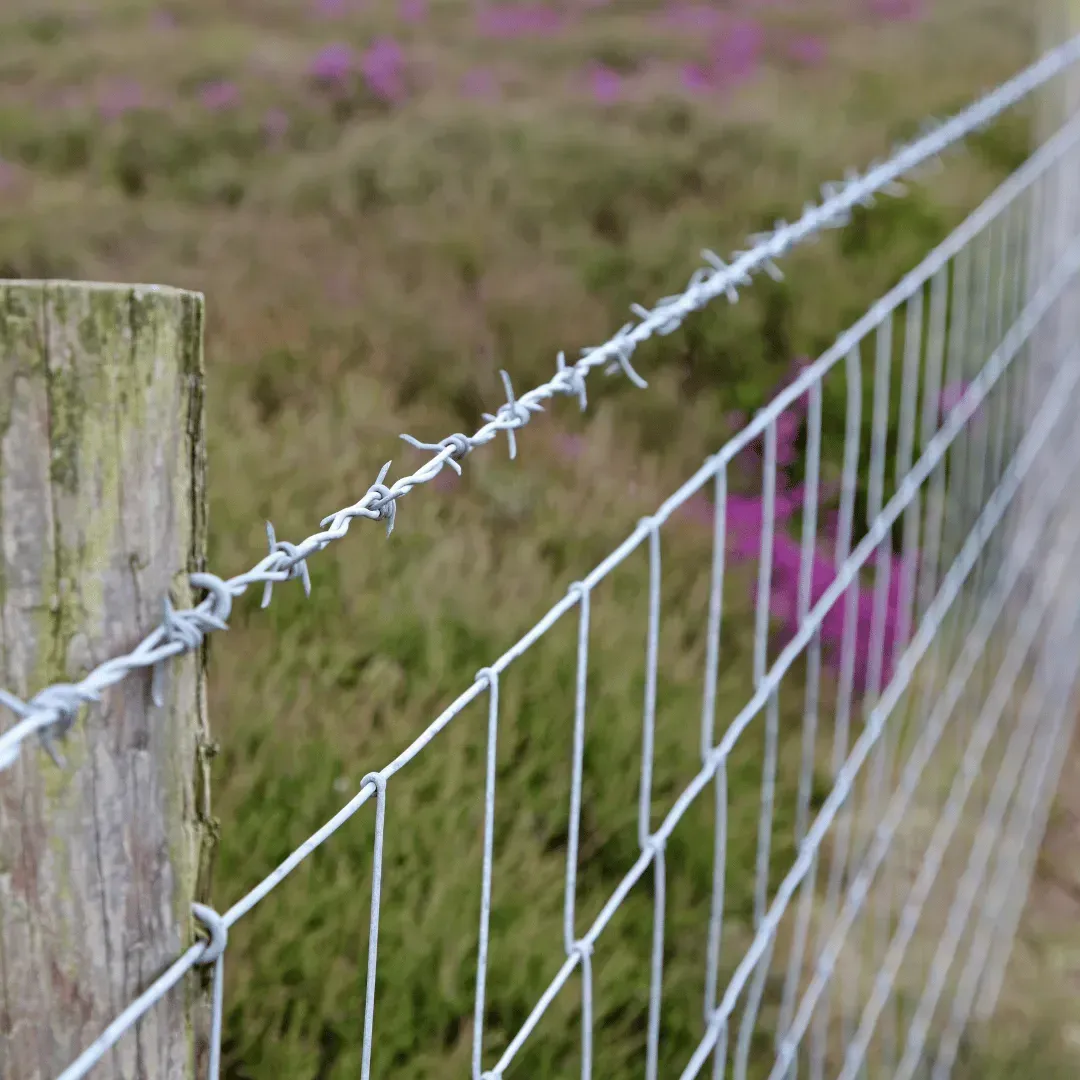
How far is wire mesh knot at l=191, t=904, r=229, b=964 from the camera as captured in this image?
0.59 m

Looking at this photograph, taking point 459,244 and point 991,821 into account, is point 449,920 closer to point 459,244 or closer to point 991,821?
point 991,821

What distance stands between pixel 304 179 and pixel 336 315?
54.3 inches

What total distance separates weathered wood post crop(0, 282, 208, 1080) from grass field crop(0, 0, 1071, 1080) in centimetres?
113

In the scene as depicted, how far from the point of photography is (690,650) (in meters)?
2.77

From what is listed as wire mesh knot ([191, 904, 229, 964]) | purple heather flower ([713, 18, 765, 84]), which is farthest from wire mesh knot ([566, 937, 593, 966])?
purple heather flower ([713, 18, 765, 84])

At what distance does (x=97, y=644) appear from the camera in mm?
531

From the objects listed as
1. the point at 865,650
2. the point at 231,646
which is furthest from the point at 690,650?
the point at 231,646

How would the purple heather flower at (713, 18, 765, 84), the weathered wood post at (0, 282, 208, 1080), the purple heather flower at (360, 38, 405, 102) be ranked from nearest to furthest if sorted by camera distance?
the weathered wood post at (0, 282, 208, 1080)
the purple heather flower at (360, 38, 405, 102)
the purple heather flower at (713, 18, 765, 84)

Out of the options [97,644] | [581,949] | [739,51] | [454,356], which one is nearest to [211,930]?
[97,644]

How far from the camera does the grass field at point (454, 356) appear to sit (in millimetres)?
1897

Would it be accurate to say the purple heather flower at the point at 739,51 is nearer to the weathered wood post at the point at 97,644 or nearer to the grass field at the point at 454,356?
the grass field at the point at 454,356

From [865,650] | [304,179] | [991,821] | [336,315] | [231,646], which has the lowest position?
[991,821]

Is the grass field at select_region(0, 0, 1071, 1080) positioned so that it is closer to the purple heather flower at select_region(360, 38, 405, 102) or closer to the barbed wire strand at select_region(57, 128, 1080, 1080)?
the purple heather flower at select_region(360, 38, 405, 102)

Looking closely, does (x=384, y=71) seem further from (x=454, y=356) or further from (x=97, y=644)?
(x=97, y=644)
